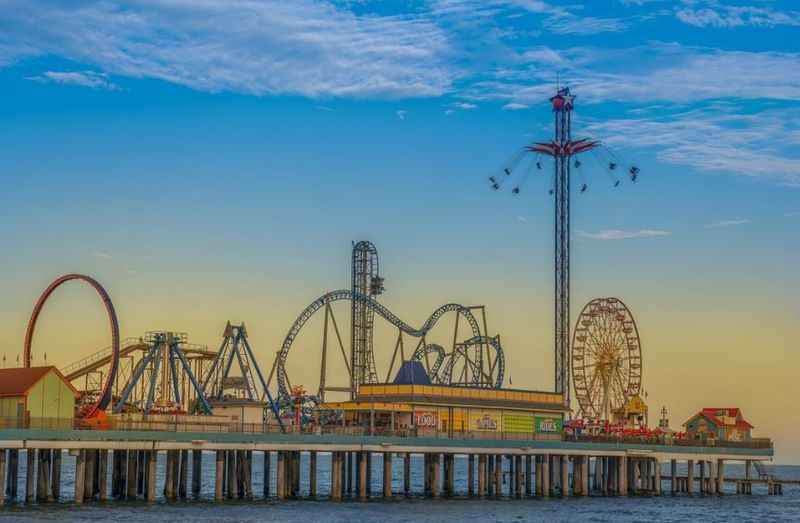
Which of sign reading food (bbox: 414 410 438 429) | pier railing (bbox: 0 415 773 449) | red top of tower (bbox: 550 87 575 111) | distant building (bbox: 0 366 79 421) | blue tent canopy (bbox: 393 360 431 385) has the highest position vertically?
red top of tower (bbox: 550 87 575 111)

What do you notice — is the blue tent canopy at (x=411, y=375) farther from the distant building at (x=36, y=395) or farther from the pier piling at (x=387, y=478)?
the distant building at (x=36, y=395)

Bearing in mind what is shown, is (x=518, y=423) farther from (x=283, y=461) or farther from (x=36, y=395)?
(x=36, y=395)

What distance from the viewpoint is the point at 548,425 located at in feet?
348

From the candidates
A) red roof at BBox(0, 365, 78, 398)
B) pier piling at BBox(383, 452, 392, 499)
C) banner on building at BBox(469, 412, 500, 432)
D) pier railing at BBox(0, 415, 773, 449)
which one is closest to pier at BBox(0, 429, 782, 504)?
pier piling at BBox(383, 452, 392, 499)

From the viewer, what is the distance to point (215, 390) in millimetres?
100875

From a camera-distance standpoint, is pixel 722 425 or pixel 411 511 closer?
pixel 411 511

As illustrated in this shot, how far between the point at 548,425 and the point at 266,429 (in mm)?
28136

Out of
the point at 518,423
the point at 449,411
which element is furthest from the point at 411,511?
the point at 518,423

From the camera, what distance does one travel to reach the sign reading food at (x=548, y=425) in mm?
105125

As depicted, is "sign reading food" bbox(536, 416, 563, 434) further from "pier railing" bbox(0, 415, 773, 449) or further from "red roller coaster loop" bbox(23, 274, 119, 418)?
"red roller coaster loop" bbox(23, 274, 119, 418)

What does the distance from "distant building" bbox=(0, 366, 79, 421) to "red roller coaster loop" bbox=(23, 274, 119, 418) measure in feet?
18.9

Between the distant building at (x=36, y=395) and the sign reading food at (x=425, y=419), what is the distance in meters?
26.6

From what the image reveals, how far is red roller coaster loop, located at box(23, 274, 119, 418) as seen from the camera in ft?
284

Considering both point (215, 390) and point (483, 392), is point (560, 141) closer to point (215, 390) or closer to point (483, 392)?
point (483, 392)
